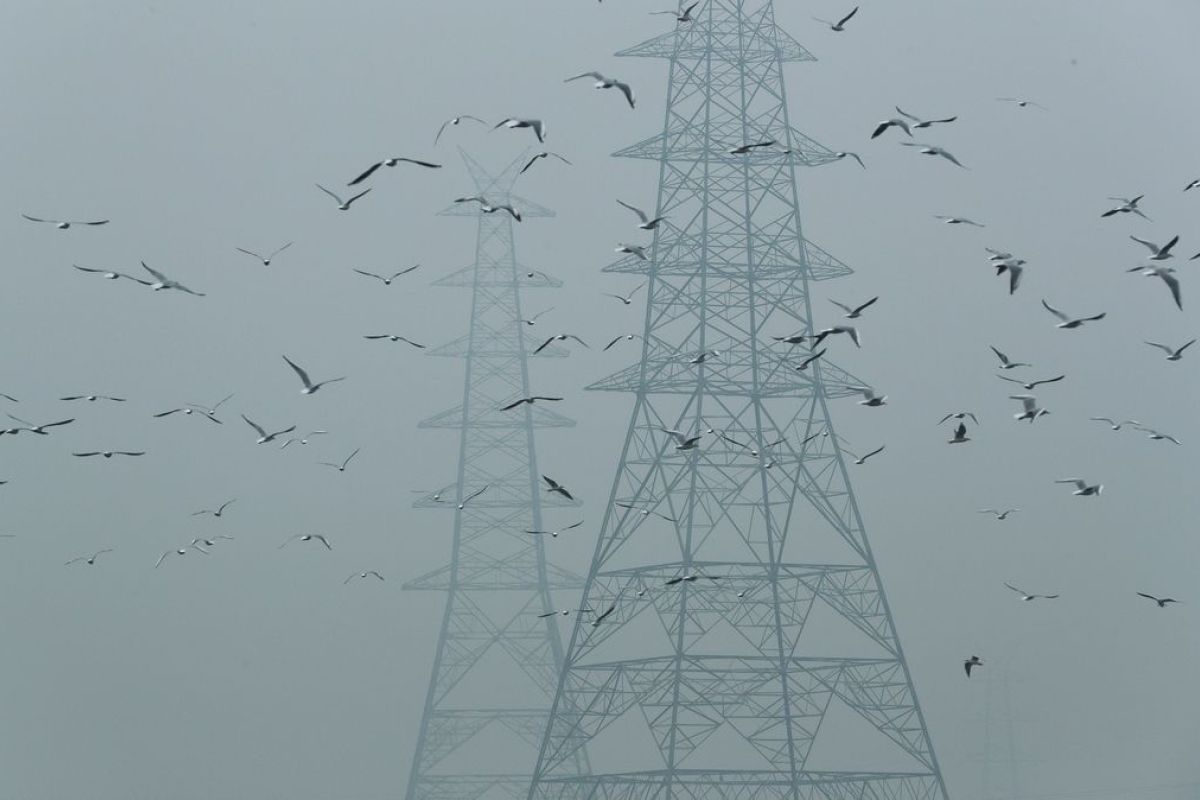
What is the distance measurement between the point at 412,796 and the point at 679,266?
592 inches

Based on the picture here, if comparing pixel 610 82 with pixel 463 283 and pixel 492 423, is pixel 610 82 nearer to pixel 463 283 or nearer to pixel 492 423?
pixel 463 283

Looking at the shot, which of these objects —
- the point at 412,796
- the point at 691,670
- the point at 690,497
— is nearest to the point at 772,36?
the point at 690,497

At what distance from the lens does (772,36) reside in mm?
28750

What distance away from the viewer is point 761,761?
147 feet

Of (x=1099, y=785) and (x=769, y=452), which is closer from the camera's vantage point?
(x=769, y=452)

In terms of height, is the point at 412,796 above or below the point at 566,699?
below

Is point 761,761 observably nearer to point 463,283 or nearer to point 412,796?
point 412,796

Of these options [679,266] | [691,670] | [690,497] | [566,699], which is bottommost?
[566,699]

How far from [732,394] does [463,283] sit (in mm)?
10635

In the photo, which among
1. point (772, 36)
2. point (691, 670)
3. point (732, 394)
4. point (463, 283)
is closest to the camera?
point (691, 670)

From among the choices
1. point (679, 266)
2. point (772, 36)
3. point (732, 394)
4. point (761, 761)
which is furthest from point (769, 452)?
point (761, 761)

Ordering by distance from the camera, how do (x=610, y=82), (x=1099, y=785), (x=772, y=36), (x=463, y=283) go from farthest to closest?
1. (x=1099, y=785)
2. (x=463, y=283)
3. (x=772, y=36)
4. (x=610, y=82)

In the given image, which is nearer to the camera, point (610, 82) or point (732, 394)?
point (610, 82)

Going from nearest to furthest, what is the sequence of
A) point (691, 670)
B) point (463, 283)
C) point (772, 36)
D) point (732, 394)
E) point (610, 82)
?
1. point (610, 82)
2. point (691, 670)
3. point (732, 394)
4. point (772, 36)
5. point (463, 283)
